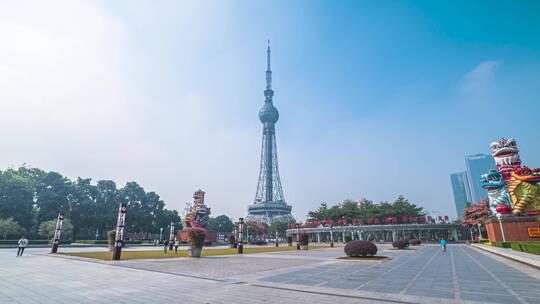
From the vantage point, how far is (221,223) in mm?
116562

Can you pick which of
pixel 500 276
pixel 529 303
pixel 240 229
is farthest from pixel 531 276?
pixel 240 229

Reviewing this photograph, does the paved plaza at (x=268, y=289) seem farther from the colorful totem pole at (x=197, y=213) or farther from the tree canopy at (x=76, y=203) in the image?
the tree canopy at (x=76, y=203)

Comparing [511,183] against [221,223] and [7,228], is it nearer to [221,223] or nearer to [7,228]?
[7,228]

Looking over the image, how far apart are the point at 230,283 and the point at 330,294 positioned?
157 inches

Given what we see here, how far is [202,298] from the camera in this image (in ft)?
25.2

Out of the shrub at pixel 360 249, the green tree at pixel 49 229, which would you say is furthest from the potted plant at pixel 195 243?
the green tree at pixel 49 229

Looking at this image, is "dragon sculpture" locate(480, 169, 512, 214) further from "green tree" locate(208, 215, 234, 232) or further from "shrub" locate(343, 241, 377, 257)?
"green tree" locate(208, 215, 234, 232)

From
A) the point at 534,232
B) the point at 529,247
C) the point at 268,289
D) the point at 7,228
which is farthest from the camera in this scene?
the point at 7,228

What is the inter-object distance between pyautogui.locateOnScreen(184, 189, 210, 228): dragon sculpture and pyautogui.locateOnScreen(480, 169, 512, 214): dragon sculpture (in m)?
51.1

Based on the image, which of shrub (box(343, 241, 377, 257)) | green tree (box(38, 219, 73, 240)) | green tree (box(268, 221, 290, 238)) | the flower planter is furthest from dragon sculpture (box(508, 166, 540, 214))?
green tree (box(268, 221, 290, 238))

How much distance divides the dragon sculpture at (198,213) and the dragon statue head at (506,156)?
2089 inches

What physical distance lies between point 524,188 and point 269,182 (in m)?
115

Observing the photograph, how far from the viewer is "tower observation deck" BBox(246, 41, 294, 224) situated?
134 metres

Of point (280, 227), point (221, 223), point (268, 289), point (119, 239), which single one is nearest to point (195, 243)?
point (119, 239)
